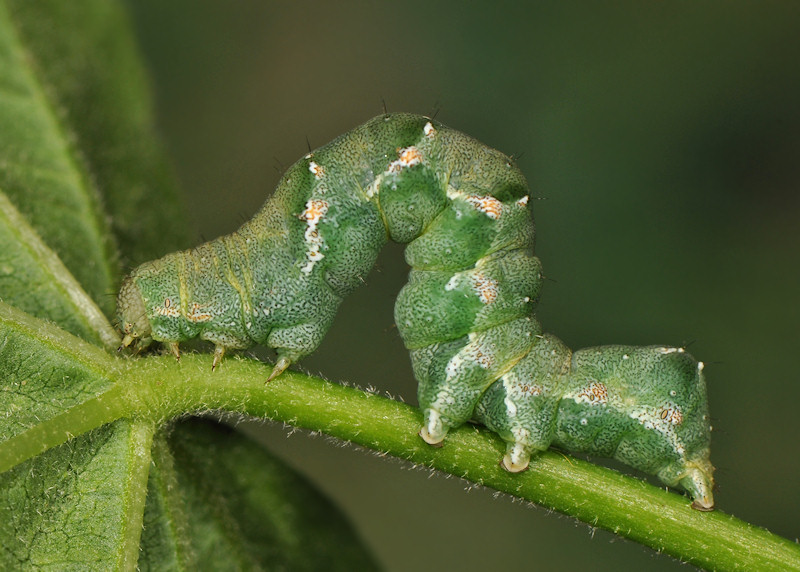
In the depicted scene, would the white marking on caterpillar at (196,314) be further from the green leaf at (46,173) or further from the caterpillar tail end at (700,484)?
the caterpillar tail end at (700,484)

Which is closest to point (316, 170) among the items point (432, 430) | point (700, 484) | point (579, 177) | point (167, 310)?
point (167, 310)

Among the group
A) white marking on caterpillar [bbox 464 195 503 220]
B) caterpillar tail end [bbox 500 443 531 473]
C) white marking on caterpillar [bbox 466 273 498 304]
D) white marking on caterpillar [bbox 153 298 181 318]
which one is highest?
white marking on caterpillar [bbox 464 195 503 220]

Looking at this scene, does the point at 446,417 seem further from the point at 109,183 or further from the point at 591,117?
the point at 591,117

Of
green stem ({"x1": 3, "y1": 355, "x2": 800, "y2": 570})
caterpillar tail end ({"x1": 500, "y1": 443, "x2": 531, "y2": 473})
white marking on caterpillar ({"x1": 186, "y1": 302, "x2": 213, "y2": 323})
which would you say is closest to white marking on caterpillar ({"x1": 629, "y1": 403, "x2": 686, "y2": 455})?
green stem ({"x1": 3, "y1": 355, "x2": 800, "y2": 570})

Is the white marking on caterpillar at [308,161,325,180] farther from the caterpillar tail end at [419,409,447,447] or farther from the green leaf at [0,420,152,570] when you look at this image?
the green leaf at [0,420,152,570]

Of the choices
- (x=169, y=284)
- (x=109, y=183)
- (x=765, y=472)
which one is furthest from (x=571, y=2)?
(x=169, y=284)

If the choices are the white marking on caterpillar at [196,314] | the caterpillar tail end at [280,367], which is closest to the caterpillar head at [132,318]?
the white marking on caterpillar at [196,314]
